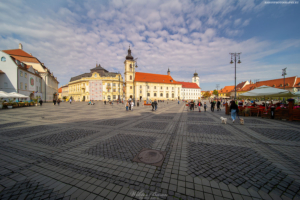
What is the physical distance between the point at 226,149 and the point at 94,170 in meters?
4.37

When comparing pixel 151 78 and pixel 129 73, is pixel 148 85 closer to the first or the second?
pixel 151 78

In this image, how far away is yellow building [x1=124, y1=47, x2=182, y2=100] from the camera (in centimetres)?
6644

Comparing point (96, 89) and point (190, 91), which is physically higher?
point (190, 91)

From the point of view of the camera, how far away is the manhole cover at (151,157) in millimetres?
3520

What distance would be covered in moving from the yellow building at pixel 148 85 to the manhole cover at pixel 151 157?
6026 centimetres

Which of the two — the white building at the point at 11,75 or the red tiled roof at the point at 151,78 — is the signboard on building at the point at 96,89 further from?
the white building at the point at 11,75

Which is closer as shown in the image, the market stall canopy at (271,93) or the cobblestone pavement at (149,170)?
the cobblestone pavement at (149,170)

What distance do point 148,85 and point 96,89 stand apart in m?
28.8

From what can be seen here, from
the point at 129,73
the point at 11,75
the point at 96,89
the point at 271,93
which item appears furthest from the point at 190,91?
the point at 11,75

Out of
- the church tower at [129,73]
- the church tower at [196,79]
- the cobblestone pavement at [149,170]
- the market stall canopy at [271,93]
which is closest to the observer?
the cobblestone pavement at [149,170]

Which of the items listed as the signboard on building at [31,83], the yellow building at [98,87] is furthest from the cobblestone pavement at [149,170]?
the yellow building at [98,87]

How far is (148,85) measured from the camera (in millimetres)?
73000

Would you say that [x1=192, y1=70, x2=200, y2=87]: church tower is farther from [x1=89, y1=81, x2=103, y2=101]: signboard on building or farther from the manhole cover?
the manhole cover

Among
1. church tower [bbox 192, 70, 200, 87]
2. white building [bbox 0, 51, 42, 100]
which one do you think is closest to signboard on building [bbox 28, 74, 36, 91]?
white building [bbox 0, 51, 42, 100]
